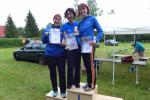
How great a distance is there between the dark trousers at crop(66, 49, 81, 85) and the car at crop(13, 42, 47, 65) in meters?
8.81

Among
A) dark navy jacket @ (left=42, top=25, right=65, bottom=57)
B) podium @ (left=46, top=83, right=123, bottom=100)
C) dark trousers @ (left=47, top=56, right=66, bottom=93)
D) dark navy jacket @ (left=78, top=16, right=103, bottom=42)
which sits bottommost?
podium @ (left=46, top=83, right=123, bottom=100)

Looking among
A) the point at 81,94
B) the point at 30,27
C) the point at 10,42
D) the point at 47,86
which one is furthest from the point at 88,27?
the point at 30,27

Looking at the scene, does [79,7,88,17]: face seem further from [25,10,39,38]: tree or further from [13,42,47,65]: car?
[25,10,39,38]: tree

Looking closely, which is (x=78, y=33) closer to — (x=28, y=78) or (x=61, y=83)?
(x=61, y=83)

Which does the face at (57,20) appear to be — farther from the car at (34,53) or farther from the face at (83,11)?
the car at (34,53)

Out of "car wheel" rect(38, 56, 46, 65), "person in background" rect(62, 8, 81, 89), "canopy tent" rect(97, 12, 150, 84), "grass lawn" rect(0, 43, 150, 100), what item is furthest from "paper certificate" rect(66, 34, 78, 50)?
"car wheel" rect(38, 56, 46, 65)

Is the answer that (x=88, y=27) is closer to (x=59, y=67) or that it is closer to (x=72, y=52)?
(x=72, y=52)

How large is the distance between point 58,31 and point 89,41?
0.72 metres

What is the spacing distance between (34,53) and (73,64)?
10275 millimetres

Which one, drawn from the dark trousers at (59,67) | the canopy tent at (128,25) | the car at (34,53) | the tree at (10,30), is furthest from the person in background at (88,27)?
the tree at (10,30)

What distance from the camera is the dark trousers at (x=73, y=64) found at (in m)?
5.01

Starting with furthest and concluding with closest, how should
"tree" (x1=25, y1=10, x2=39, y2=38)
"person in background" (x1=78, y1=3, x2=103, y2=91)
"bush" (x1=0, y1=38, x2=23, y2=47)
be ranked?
"tree" (x1=25, y1=10, x2=39, y2=38), "bush" (x1=0, y1=38, x2=23, y2=47), "person in background" (x1=78, y1=3, x2=103, y2=91)

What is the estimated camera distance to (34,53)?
1505 cm

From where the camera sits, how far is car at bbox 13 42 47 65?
47.4 ft
